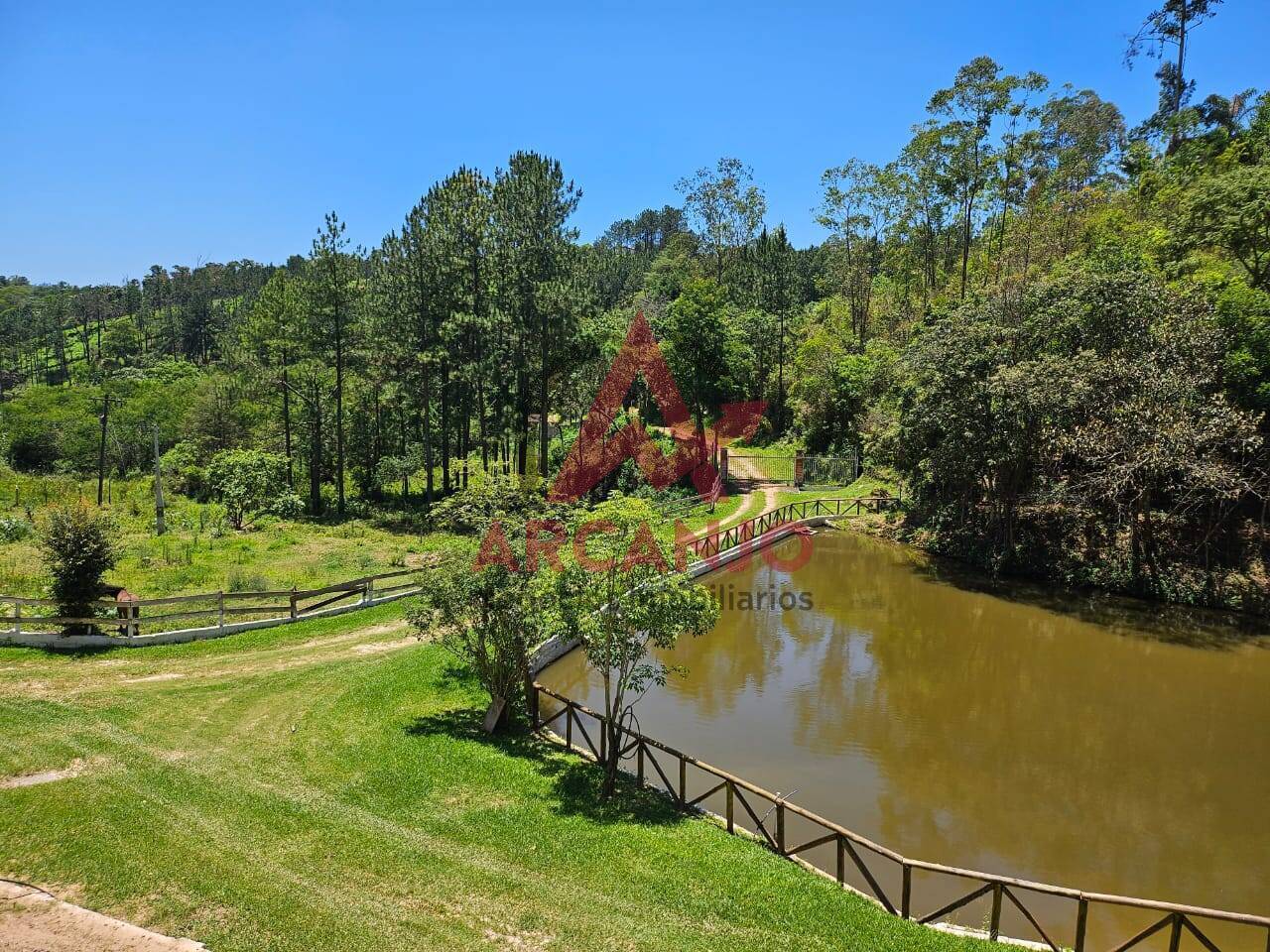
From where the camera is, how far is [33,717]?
496 inches

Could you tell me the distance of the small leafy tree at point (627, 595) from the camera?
11469mm

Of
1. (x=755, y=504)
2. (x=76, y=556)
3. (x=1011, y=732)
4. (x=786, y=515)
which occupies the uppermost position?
(x=76, y=556)

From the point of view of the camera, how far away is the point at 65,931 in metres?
7.67

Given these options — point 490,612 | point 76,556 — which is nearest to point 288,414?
point 76,556

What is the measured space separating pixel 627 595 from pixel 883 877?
18.6 feet

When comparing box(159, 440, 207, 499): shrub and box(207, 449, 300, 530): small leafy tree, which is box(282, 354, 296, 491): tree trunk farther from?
box(159, 440, 207, 499): shrub

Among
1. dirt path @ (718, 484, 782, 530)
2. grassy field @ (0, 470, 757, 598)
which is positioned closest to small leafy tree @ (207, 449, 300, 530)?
grassy field @ (0, 470, 757, 598)

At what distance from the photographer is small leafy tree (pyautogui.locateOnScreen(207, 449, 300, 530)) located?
36.3 meters

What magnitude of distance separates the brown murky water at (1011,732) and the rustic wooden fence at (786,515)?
5.11m

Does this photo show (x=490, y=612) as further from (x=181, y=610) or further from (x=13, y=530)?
(x=13, y=530)

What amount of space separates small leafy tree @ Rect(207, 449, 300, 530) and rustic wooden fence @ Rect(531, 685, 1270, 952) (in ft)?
91.5

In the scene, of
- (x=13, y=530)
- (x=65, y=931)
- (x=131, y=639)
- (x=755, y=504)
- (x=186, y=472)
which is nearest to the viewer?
(x=65, y=931)

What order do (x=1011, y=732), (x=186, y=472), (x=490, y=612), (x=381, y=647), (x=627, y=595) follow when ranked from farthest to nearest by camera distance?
(x=186, y=472) < (x=381, y=647) < (x=1011, y=732) < (x=490, y=612) < (x=627, y=595)

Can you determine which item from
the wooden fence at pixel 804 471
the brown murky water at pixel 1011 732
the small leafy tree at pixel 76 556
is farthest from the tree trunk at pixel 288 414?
the brown murky water at pixel 1011 732
